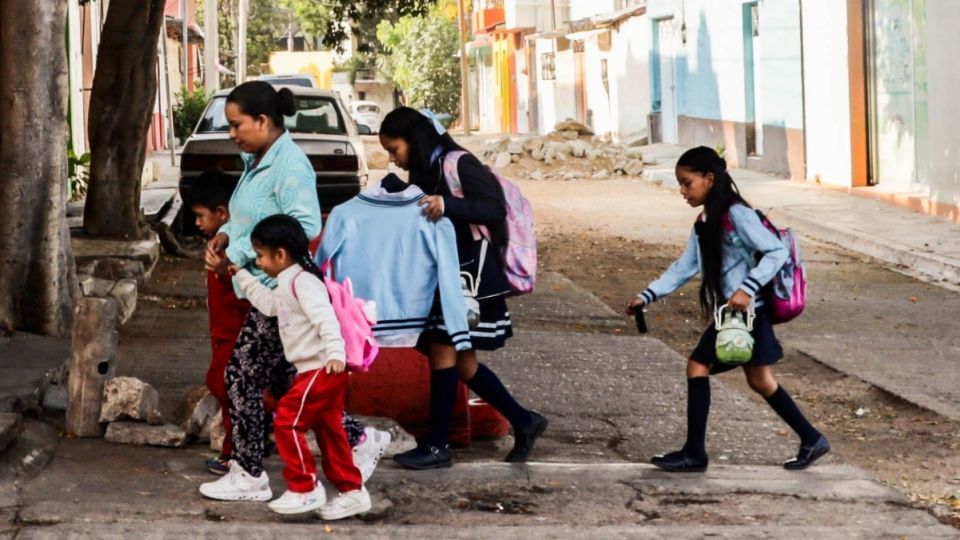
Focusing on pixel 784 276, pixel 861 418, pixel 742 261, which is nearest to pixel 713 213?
pixel 742 261

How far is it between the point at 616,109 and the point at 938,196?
23.1m

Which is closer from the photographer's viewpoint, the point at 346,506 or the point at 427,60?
the point at 346,506

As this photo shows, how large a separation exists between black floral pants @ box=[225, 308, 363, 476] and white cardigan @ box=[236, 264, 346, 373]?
0.14 meters

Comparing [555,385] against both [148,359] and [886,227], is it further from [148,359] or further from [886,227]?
[886,227]

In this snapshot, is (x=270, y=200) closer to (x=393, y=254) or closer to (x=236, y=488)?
(x=393, y=254)

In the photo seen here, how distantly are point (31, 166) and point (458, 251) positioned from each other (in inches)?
118

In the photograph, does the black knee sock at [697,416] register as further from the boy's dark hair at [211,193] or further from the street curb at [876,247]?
the street curb at [876,247]

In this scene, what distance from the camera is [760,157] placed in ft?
87.0

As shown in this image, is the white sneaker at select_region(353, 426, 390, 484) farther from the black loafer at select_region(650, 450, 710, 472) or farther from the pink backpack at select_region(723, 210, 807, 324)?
the pink backpack at select_region(723, 210, 807, 324)

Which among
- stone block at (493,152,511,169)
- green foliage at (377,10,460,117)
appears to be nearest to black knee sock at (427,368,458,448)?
stone block at (493,152,511,169)

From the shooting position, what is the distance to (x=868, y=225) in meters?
16.6

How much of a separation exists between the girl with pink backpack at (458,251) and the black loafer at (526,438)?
8.4 inches

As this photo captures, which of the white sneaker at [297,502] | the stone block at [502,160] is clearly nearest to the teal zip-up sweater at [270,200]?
the white sneaker at [297,502]

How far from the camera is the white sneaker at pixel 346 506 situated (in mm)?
5633
